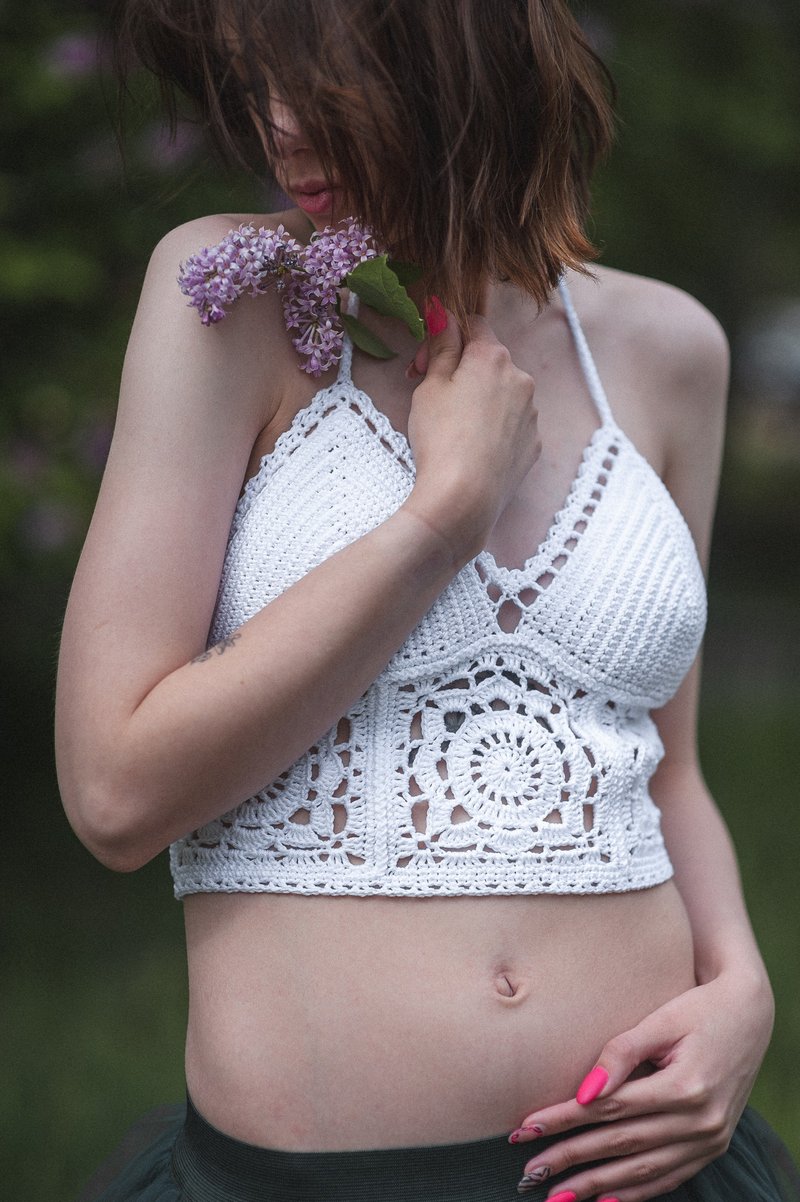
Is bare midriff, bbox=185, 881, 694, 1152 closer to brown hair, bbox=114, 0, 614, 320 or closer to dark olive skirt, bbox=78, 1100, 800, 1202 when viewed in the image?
dark olive skirt, bbox=78, 1100, 800, 1202

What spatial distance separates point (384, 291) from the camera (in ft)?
4.77

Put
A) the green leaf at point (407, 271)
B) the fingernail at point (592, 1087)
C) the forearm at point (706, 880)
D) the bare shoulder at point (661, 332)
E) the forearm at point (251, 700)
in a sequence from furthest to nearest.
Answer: the bare shoulder at point (661, 332) < the forearm at point (706, 880) < the green leaf at point (407, 271) < the fingernail at point (592, 1087) < the forearm at point (251, 700)

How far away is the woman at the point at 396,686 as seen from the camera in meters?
1.33

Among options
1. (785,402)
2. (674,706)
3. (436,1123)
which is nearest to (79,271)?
(674,706)

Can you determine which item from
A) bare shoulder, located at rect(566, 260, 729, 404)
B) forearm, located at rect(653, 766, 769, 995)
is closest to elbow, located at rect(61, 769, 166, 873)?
forearm, located at rect(653, 766, 769, 995)

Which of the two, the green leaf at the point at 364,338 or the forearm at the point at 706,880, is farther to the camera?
the forearm at the point at 706,880

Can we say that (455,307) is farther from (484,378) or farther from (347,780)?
(347,780)

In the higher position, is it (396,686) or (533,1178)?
(396,686)

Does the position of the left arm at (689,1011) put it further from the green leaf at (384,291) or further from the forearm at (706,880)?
the green leaf at (384,291)

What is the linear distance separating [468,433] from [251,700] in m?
0.40

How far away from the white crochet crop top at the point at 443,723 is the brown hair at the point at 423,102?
197mm

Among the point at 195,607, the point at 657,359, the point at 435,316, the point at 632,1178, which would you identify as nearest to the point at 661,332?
the point at 657,359

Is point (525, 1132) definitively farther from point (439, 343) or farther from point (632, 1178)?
point (439, 343)

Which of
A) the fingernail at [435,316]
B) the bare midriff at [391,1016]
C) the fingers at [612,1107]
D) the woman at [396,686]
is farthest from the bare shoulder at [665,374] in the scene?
the fingers at [612,1107]
